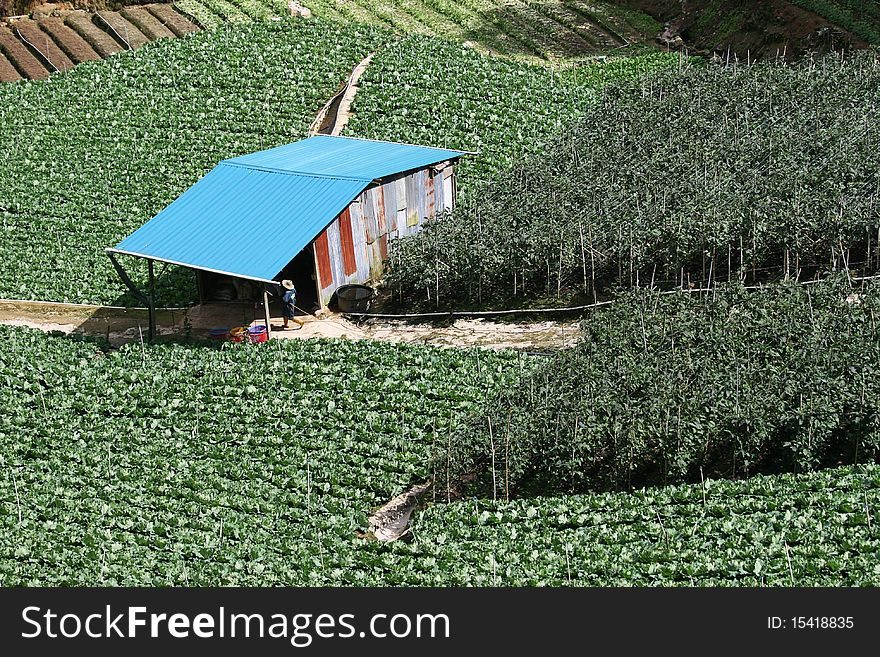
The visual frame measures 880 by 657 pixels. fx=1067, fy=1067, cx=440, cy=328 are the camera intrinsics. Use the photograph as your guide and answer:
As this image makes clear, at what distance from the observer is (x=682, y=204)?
2573 cm

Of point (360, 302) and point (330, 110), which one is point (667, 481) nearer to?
point (360, 302)

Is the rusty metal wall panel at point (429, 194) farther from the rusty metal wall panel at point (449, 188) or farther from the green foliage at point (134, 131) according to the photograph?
the green foliage at point (134, 131)

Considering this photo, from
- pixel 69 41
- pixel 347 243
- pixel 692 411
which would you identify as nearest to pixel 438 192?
pixel 347 243

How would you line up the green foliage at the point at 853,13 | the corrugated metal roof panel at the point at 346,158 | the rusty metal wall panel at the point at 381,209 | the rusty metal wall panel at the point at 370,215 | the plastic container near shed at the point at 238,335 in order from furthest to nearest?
the green foliage at the point at 853,13 → the corrugated metal roof panel at the point at 346,158 → the rusty metal wall panel at the point at 381,209 → the rusty metal wall panel at the point at 370,215 → the plastic container near shed at the point at 238,335

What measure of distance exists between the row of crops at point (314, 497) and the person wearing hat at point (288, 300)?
1471 mm

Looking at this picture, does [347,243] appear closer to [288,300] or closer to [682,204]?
[288,300]

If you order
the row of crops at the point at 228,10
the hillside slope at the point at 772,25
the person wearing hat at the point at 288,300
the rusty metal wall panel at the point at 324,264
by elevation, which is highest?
the row of crops at the point at 228,10

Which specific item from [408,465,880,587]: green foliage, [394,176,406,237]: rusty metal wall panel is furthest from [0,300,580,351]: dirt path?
[408,465,880,587]: green foliage

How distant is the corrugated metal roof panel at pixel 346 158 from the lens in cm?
2744

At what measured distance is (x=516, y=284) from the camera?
25.0 m

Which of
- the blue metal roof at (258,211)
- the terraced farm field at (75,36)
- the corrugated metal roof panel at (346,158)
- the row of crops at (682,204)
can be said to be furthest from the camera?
the terraced farm field at (75,36)

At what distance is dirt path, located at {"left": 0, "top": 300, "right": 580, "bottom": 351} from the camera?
23766 millimetres

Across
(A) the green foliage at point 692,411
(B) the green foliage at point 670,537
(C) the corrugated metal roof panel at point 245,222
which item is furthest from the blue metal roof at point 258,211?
(B) the green foliage at point 670,537

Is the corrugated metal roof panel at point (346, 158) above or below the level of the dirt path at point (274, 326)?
above
